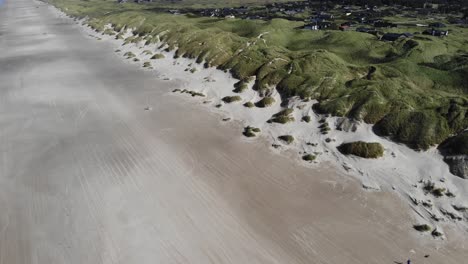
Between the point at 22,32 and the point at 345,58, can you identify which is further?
the point at 22,32

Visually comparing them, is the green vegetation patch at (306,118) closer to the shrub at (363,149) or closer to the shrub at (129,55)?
the shrub at (363,149)

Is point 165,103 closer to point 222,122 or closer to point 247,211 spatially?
point 222,122

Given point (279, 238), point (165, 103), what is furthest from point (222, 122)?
point (279, 238)

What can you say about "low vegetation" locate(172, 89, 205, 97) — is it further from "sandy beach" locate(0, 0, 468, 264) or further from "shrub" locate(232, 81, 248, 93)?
"shrub" locate(232, 81, 248, 93)

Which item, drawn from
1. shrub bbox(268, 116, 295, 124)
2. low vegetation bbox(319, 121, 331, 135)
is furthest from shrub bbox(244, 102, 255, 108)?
low vegetation bbox(319, 121, 331, 135)

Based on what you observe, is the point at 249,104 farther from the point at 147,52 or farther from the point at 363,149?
the point at 147,52

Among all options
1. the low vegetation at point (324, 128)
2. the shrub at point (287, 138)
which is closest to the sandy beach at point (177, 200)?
the shrub at point (287, 138)
